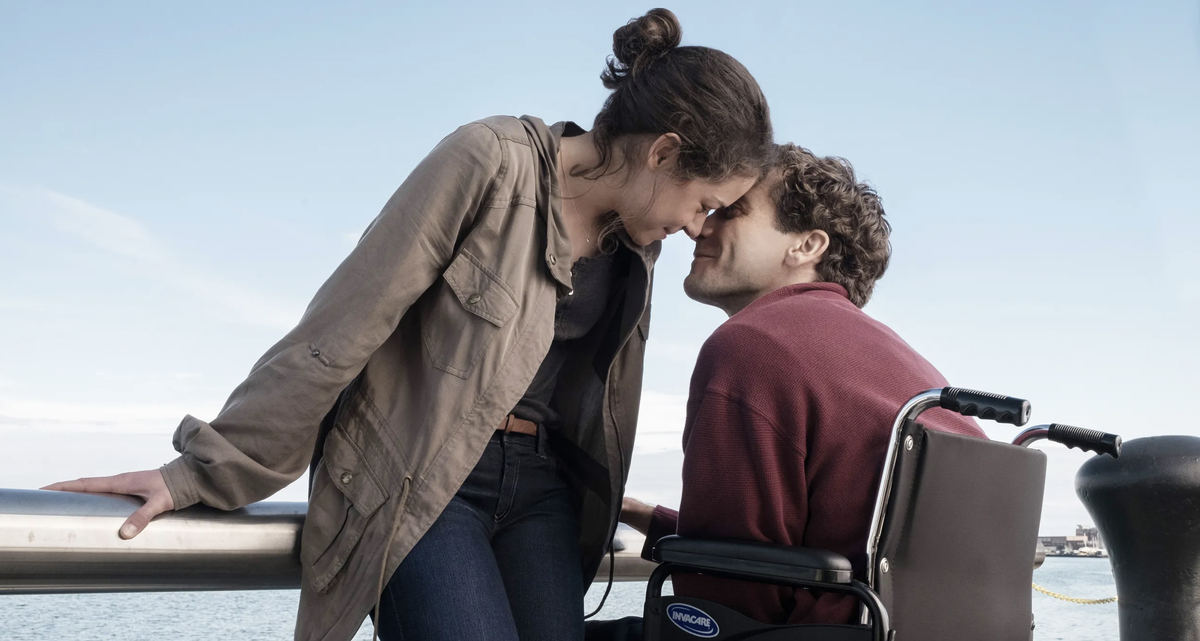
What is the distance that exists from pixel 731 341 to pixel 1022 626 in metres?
0.71

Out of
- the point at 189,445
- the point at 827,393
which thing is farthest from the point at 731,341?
the point at 189,445

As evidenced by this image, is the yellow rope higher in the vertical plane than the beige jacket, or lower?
lower

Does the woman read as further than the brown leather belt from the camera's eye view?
No

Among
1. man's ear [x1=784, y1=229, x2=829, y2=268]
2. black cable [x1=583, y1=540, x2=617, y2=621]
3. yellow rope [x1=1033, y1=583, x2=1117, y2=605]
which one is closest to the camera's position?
black cable [x1=583, y1=540, x2=617, y2=621]

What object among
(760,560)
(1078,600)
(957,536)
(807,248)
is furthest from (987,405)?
(1078,600)

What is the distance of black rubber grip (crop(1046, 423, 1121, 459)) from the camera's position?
1499mm

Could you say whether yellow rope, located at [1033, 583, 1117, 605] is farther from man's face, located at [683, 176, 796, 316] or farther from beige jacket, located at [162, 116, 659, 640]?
beige jacket, located at [162, 116, 659, 640]

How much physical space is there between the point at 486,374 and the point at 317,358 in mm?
249

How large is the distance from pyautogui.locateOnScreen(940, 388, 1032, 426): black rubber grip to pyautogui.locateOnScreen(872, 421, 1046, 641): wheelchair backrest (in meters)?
0.07

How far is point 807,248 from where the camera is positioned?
6.88ft

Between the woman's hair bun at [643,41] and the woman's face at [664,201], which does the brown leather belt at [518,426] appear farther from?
the woman's hair bun at [643,41]

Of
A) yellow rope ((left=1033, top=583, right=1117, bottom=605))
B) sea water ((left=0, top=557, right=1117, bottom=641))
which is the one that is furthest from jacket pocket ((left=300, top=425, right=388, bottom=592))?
yellow rope ((left=1033, top=583, right=1117, bottom=605))

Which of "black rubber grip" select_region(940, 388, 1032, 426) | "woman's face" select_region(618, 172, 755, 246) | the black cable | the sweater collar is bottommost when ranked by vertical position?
the black cable

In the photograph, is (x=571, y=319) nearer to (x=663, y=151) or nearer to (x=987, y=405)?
(x=663, y=151)
